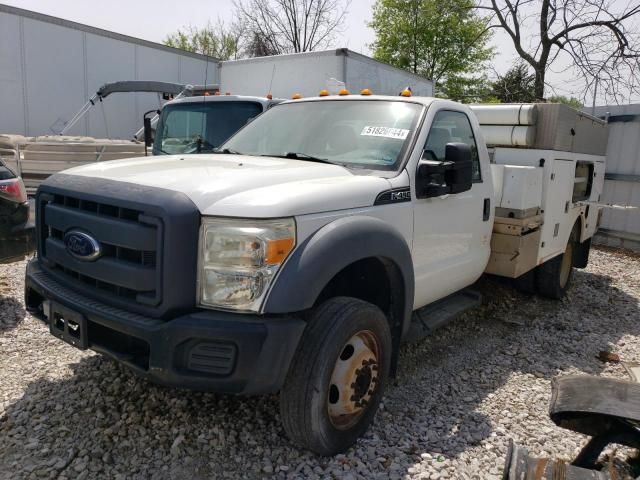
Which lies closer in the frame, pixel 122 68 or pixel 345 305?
pixel 345 305

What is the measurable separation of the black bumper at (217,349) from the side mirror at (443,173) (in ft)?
4.51

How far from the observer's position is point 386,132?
355cm

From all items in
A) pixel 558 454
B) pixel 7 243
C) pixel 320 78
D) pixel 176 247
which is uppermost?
pixel 320 78

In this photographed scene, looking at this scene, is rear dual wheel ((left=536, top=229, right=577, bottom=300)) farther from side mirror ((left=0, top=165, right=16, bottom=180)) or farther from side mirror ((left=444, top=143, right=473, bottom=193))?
side mirror ((left=0, top=165, right=16, bottom=180))

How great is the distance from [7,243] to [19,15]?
10.5m

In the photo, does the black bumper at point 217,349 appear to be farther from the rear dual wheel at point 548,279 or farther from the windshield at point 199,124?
the windshield at point 199,124

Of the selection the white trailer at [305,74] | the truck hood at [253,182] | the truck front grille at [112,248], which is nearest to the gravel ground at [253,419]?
the truck front grille at [112,248]

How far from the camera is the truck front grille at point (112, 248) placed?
2.49m

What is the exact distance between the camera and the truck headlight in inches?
95.7

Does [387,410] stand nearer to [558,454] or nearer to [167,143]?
[558,454]

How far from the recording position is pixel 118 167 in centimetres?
311

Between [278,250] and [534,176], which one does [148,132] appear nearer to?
[534,176]

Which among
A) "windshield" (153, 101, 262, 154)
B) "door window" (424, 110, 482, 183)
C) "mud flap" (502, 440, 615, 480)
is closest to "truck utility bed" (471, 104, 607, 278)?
"door window" (424, 110, 482, 183)

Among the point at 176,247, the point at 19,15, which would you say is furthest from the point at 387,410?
the point at 19,15
